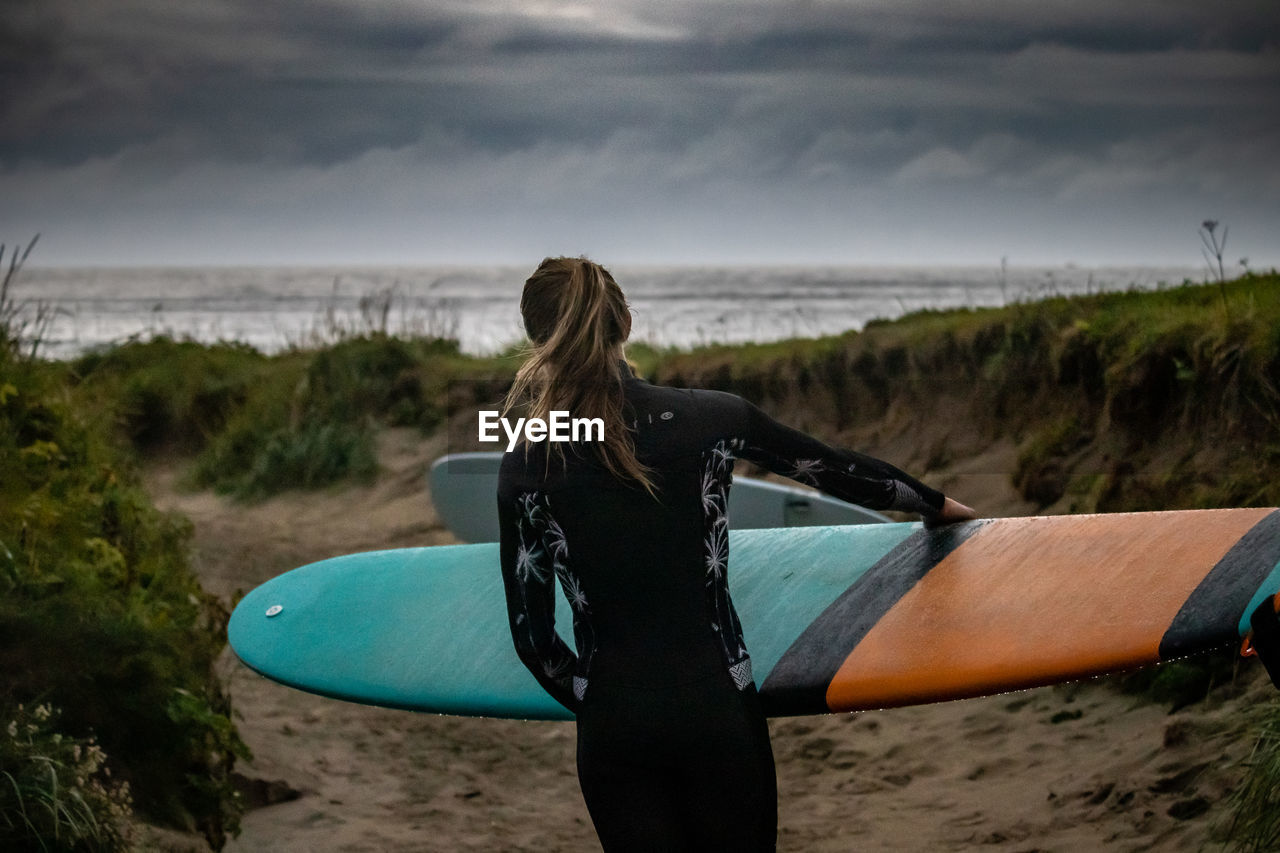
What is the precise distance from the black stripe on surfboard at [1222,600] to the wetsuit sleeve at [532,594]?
136 cm

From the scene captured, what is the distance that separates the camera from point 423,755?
4.79 meters

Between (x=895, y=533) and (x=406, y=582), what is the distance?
1461 millimetres

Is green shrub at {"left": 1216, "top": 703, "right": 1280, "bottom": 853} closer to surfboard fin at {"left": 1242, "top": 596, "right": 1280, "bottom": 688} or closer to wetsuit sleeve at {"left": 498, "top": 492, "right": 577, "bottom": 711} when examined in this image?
surfboard fin at {"left": 1242, "top": 596, "right": 1280, "bottom": 688}

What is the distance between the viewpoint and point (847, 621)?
2865mm

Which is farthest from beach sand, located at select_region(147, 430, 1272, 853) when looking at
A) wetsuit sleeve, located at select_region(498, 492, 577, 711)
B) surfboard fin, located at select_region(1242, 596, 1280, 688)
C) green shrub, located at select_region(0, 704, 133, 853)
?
wetsuit sleeve, located at select_region(498, 492, 577, 711)

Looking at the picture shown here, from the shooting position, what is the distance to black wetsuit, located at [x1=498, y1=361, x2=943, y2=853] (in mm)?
1893

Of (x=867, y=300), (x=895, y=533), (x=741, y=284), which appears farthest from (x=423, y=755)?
(x=741, y=284)

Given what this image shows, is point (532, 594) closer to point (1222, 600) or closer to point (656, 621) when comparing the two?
point (656, 621)

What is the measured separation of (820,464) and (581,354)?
54 centimetres

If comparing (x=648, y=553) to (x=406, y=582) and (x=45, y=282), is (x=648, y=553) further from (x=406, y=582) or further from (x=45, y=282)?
(x=45, y=282)

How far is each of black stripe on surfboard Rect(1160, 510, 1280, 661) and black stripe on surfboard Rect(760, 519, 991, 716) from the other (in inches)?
24.1

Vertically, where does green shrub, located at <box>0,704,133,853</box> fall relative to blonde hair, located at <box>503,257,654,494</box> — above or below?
below

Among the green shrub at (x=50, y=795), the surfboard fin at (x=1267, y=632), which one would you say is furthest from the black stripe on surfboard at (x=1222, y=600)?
the green shrub at (x=50, y=795)

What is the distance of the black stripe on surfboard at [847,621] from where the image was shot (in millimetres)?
2646
